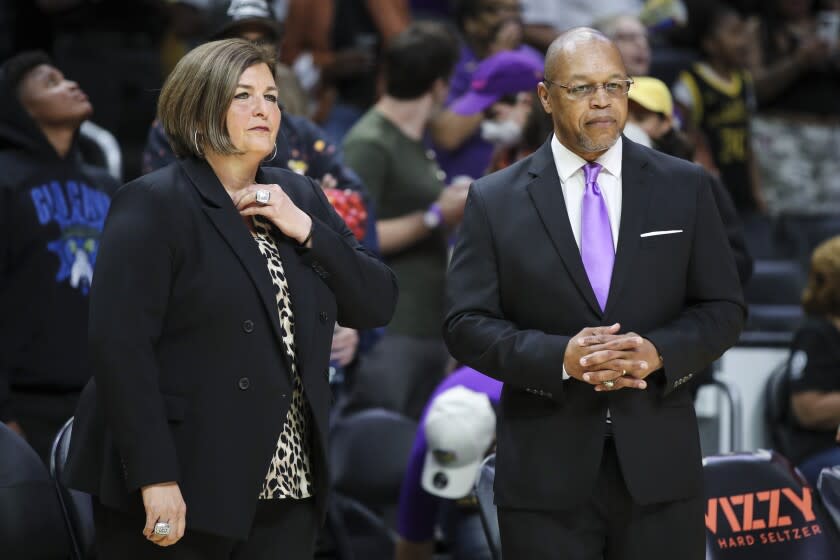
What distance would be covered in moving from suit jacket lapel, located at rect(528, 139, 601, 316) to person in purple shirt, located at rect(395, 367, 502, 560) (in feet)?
Result: 4.38

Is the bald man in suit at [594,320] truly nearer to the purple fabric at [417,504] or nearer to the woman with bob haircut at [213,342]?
the woman with bob haircut at [213,342]

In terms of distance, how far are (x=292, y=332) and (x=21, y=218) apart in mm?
2076

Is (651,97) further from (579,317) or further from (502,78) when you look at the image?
(579,317)

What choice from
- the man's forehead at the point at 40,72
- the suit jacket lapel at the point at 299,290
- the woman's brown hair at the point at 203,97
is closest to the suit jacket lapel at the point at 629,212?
the suit jacket lapel at the point at 299,290

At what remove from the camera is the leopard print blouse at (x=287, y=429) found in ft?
10.5

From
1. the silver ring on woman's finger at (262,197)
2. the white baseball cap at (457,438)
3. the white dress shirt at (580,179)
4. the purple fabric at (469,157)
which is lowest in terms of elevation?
the white baseball cap at (457,438)

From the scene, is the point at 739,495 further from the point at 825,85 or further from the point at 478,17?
the point at 825,85

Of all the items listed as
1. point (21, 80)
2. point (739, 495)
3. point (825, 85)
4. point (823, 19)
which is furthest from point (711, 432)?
point (823, 19)

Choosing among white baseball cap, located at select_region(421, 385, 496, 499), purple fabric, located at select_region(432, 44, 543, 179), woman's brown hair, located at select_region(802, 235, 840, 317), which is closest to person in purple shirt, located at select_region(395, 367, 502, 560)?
white baseball cap, located at select_region(421, 385, 496, 499)

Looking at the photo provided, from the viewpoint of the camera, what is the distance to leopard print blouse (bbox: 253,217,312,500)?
3.19 m

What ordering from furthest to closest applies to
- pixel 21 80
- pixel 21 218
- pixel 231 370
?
pixel 21 80
pixel 21 218
pixel 231 370

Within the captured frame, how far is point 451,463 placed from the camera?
4.79 m

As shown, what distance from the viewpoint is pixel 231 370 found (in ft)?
10.2

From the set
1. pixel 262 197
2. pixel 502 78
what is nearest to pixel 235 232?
pixel 262 197
